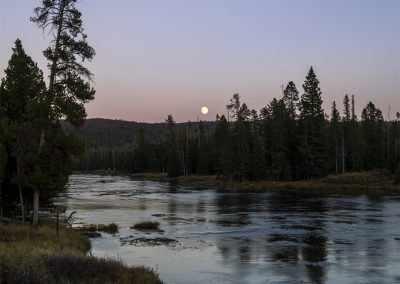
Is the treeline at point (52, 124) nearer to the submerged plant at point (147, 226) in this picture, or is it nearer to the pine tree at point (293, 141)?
the submerged plant at point (147, 226)

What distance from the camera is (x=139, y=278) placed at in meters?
14.9

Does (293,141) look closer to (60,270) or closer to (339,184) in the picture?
(339,184)

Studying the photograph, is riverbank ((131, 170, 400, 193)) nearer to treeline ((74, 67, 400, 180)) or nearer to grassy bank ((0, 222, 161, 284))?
treeline ((74, 67, 400, 180))

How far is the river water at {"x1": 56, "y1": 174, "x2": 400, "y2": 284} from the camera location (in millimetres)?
20672

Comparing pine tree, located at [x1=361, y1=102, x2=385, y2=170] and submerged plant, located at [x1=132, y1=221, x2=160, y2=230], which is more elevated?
pine tree, located at [x1=361, y1=102, x2=385, y2=170]

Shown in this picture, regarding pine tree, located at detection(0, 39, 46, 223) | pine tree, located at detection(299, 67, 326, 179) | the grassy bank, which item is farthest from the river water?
pine tree, located at detection(299, 67, 326, 179)

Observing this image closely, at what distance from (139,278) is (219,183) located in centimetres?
7993

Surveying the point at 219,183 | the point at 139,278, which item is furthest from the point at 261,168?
the point at 139,278

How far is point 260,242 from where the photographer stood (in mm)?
29297

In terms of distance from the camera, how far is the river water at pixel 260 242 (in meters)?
20.7

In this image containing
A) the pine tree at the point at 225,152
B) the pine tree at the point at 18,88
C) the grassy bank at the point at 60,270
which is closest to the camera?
the grassy bank at the point at 60,270

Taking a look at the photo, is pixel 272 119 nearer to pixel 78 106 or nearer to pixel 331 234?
pixel 331 234

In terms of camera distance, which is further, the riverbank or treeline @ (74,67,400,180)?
treeline @ (74,67,400,180)

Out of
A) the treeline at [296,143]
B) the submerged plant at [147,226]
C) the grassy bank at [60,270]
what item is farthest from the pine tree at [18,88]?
the treeline at [296,143]
